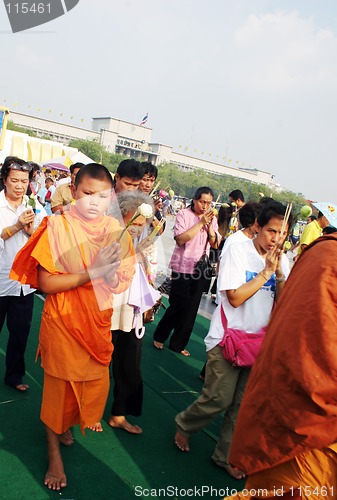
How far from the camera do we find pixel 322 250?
1.44 m

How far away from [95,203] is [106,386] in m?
1.05

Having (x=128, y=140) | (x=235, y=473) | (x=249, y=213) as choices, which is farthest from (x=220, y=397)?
(x=128, y=140)

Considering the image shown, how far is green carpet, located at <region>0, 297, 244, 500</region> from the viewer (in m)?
2.38

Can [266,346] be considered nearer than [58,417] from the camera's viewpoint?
Yes

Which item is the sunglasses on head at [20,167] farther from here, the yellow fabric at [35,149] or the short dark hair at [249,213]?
the yellow fabric at [35,149]

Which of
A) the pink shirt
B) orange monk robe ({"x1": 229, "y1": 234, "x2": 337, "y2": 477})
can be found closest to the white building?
the pink shirt

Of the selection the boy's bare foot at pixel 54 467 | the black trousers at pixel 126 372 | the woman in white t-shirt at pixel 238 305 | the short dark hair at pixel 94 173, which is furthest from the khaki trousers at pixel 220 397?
the short dark hair at pixel 94 173

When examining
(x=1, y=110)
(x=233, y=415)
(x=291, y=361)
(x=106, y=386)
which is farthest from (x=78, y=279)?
(x=1, y=110)

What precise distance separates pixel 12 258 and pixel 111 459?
1523 millimetres

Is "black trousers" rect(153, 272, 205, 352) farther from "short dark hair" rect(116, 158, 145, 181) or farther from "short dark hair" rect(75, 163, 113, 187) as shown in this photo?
"short dark hair" rect(75, 163, 113, 187)

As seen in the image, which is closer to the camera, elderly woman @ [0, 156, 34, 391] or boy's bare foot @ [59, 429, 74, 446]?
boy's bare foot @ [59, 429, 74, 446]

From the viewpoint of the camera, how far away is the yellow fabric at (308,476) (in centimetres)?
139

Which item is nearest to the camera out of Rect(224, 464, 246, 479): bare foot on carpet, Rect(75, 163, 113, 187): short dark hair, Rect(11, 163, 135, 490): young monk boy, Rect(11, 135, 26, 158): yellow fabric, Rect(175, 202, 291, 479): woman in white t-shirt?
Rect(11, 163, 135, 490): young monk boy

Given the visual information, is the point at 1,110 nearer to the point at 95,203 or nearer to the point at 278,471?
the point at 95,203
